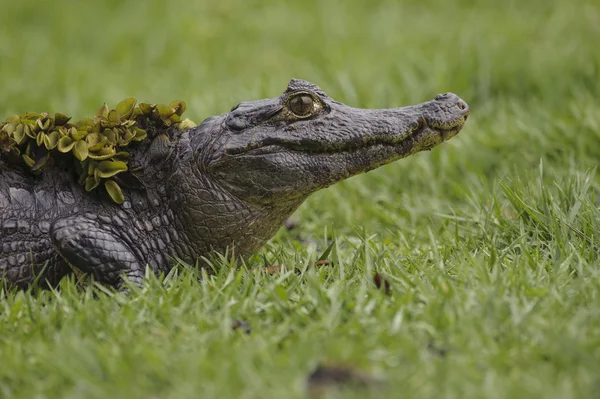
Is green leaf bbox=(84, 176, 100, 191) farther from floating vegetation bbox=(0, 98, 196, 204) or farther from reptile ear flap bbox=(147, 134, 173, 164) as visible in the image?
reptile ear flap bbox=(147, 134, 173, 164)

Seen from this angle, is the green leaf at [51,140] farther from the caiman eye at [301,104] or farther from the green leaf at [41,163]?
the caiman eye at [301,104]

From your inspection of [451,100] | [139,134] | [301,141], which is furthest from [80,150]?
[451,100]

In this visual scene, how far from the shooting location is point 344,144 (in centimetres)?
413

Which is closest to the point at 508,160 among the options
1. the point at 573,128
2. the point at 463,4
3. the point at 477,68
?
the point at 573,128

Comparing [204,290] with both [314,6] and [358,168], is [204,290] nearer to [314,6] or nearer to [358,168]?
[358,168]

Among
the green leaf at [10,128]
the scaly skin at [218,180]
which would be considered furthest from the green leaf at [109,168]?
the green leaf at [10,128]

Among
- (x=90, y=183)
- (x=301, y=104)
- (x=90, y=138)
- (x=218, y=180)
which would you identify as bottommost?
(x=218, y=180)

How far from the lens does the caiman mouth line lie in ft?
13.5

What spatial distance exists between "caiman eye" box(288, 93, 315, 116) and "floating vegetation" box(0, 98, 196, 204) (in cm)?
62

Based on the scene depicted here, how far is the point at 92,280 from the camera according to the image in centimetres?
382

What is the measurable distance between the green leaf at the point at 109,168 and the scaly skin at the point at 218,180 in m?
0.12

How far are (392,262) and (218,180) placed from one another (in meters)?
0.98

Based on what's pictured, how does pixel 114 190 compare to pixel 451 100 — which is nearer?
pixel 114 190

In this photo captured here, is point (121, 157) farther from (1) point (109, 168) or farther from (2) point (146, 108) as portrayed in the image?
(2) point (146, 108)
